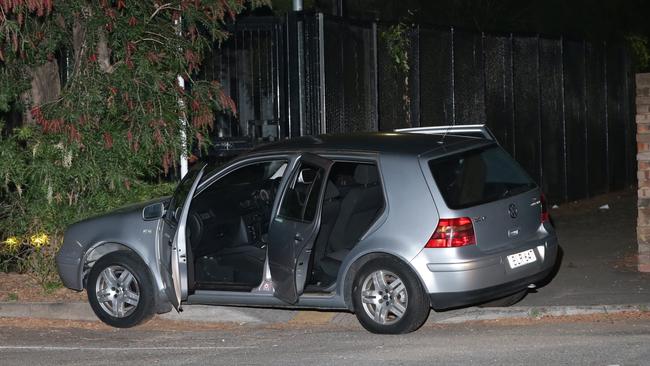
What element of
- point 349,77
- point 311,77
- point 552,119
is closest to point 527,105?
point 552,119

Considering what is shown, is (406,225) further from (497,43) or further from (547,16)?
(547,16)

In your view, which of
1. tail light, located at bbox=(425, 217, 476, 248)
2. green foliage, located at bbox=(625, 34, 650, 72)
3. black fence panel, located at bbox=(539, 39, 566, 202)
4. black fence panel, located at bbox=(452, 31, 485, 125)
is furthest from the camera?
green foliage, located at bbox=(625, 34, 650, 72)

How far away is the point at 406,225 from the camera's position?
9.27m

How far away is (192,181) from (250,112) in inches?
177

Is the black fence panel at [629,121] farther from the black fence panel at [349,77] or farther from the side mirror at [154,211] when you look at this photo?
the side mirror at [154,211]

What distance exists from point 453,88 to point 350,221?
712cm

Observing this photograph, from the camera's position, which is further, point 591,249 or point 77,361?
point 591,249

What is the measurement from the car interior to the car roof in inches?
9.3

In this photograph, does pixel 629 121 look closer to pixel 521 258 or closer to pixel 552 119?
pixel 552 119

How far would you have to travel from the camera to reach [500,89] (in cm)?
1762

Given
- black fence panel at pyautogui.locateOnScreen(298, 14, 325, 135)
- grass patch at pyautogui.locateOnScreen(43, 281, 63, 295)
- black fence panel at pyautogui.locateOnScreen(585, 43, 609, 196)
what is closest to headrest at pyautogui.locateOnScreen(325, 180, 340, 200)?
grass patch at pyautogui.locateOnScreen(43, 281, 63, 295)

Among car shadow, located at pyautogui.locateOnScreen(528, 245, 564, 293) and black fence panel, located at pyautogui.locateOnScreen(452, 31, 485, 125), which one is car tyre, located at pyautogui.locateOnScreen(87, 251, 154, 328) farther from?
black fence panel, located at pyautogui.locateOnScreen(452, 31, 485, 125)

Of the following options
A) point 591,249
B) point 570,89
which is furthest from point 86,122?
point 570,89

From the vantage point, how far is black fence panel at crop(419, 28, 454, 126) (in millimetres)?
16234
